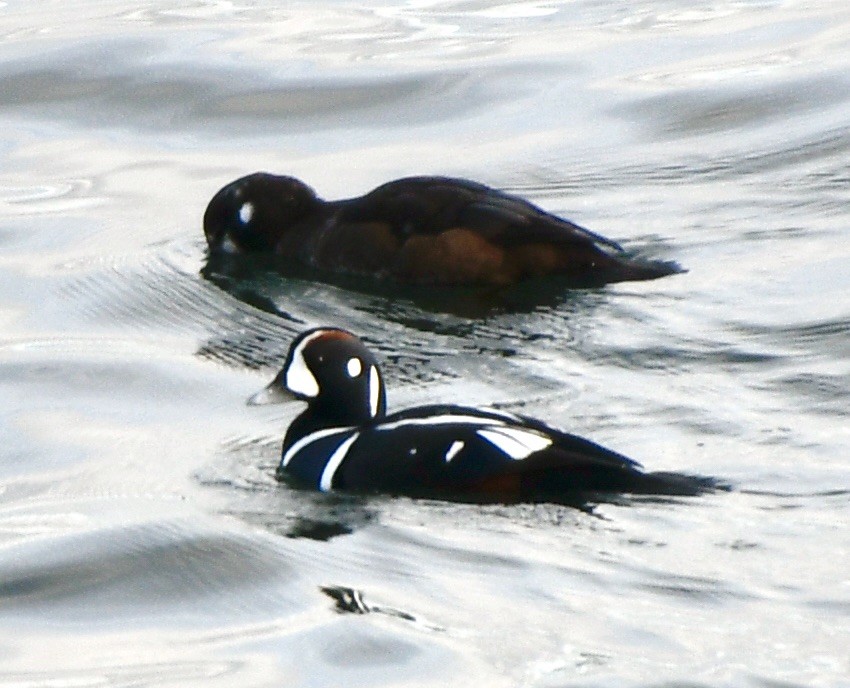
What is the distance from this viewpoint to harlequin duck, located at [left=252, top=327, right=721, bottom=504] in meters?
7.29

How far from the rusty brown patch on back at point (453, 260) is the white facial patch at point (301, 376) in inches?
85.7

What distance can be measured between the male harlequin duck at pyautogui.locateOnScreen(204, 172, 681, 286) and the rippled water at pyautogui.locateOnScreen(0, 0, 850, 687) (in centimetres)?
19

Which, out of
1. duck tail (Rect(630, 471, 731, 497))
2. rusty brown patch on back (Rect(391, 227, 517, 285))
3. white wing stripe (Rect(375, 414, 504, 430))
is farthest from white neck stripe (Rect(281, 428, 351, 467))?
rusty brown patch on back (Rect(391, 227, 517, 285))

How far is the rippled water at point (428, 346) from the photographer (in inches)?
251

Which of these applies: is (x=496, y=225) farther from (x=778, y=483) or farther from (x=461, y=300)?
(x=778, y=483)

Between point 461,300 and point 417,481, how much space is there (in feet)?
8.42

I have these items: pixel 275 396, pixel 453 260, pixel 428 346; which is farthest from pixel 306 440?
pixel 453 260

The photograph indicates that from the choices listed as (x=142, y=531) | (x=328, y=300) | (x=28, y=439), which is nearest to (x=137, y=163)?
(x=328, y=300)

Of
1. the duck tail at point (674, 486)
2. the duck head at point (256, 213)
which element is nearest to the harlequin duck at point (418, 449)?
the duck tail at point (674, 486)

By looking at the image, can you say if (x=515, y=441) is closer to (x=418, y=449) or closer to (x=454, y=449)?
(x=454, y=449)

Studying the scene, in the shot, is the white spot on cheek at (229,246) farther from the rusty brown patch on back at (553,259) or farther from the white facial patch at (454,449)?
the white facial patch at (454,449)

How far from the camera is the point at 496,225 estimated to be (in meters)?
10.0

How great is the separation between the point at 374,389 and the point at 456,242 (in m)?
2.22

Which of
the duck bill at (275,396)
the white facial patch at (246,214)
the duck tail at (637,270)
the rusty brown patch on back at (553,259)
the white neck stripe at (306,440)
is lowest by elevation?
the white neck stripe at (306,440)
